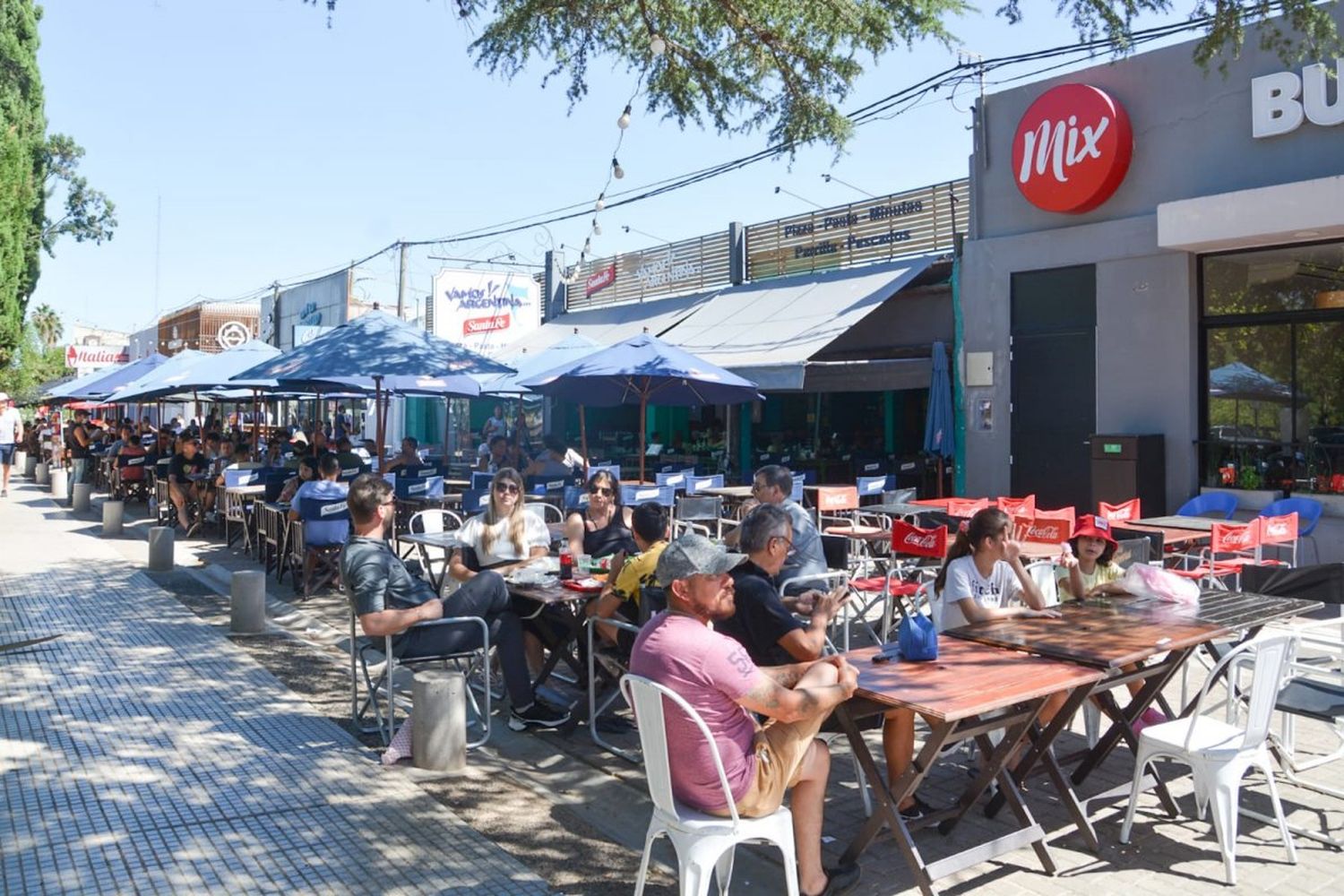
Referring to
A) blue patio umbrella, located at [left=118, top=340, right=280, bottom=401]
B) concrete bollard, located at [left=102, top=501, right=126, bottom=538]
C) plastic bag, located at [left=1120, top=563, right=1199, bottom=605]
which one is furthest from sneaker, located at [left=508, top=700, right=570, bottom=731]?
concrete bollard, located at [left=102, top=501, right=126, bottom=538]

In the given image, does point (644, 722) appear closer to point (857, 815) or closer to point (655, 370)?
point (857, 815)

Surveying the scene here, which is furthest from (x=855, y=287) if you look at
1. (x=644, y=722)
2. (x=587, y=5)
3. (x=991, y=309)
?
(x=644, y=722)

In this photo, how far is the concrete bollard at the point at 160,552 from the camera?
36.4 ft

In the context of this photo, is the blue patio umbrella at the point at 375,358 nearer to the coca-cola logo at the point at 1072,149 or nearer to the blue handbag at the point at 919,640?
the coca-cola logo at the point at 1072,149

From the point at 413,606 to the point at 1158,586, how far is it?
3.88 m

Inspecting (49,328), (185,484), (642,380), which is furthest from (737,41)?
(49,328)

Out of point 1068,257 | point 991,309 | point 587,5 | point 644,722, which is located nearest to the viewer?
point 644,722

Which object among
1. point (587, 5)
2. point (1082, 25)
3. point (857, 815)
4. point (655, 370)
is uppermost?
point (587, 5)

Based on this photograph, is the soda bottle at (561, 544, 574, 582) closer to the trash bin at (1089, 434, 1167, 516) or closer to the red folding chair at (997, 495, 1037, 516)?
the red folding chair at (997, 495, 1037, 516)

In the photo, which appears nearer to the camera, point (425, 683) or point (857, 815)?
point (857, 815)

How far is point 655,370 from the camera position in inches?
422

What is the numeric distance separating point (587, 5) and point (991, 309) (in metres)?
6.54

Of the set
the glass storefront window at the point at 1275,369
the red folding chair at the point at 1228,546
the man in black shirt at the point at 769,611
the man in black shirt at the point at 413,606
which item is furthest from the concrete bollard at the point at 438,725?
the glass storefront window at the point at 1275,369

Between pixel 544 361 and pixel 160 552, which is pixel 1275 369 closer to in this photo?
pixel 544 361
